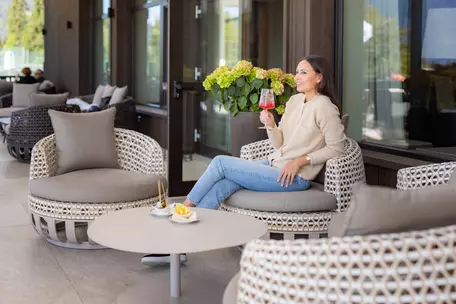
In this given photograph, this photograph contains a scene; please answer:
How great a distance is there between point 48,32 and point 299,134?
1250cm

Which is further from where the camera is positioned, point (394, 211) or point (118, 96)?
point (118, 96)

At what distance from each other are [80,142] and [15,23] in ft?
41.3

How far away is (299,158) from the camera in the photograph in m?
3.71

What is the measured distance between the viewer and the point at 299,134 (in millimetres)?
3787

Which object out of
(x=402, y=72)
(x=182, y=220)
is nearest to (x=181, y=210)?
(x=182, y=220)

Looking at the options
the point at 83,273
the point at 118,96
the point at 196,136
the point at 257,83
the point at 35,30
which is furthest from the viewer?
the point at 35,30

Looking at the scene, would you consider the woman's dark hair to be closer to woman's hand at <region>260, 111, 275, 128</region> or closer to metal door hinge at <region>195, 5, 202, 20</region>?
→ woman's hand at <region>260, 111, 275, 128</region>

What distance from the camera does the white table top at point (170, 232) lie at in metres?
2.59

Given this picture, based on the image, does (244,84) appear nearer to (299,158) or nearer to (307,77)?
(307,77)

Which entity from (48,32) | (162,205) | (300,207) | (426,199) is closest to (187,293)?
(162,205)

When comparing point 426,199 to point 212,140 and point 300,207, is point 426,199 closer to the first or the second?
point 300,207

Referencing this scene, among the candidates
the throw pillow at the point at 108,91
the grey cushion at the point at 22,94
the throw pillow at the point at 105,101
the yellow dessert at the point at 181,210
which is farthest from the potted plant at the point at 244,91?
the grey cushion at the point at 22,94

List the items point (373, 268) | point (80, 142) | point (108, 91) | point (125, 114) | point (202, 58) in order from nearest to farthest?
point (373, 268)
point (80, 142)
point (202, 58)
point (125, 114)
point (108, 91)

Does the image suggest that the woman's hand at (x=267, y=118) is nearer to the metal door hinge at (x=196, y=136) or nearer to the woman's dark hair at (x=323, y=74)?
the woman's dark hair at (x=323, y=74)
